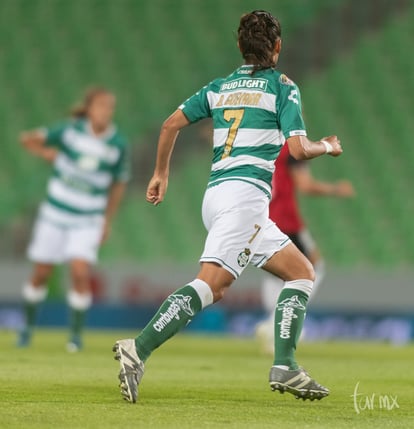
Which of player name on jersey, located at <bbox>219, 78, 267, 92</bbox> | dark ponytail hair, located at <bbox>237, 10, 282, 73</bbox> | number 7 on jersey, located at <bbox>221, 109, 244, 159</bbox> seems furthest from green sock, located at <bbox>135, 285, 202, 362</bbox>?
dark ponytail hair, located at <bbox>237, 10, 282, 73</bbox>

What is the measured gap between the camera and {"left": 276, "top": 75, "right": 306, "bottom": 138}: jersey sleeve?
5.97m

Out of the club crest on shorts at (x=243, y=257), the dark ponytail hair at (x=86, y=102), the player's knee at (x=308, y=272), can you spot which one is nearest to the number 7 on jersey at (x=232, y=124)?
the club crest on shorts at (x=243, y=257)

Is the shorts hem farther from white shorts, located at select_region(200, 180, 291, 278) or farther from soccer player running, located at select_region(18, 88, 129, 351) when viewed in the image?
soccer player running, located at select_region(18, 88, 129, 351)

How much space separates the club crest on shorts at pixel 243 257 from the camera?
6.12 meters

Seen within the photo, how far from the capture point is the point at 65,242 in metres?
11.1

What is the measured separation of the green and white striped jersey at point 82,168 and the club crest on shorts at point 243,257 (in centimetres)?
502

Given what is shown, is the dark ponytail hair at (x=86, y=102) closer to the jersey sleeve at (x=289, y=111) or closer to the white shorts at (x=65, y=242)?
the white shorts at (x=65, y=242)

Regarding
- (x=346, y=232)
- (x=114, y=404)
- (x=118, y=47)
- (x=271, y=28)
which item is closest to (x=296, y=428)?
(x=114, y=404)

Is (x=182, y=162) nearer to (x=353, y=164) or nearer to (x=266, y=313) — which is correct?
(x=353, y=164)

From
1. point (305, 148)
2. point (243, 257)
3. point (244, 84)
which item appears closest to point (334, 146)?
point (305, 148)

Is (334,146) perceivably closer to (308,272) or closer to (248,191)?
(248,191)

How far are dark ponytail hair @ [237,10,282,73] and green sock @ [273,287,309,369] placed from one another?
120 cm

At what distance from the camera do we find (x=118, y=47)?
20078 mm

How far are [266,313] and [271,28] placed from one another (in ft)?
31.2
